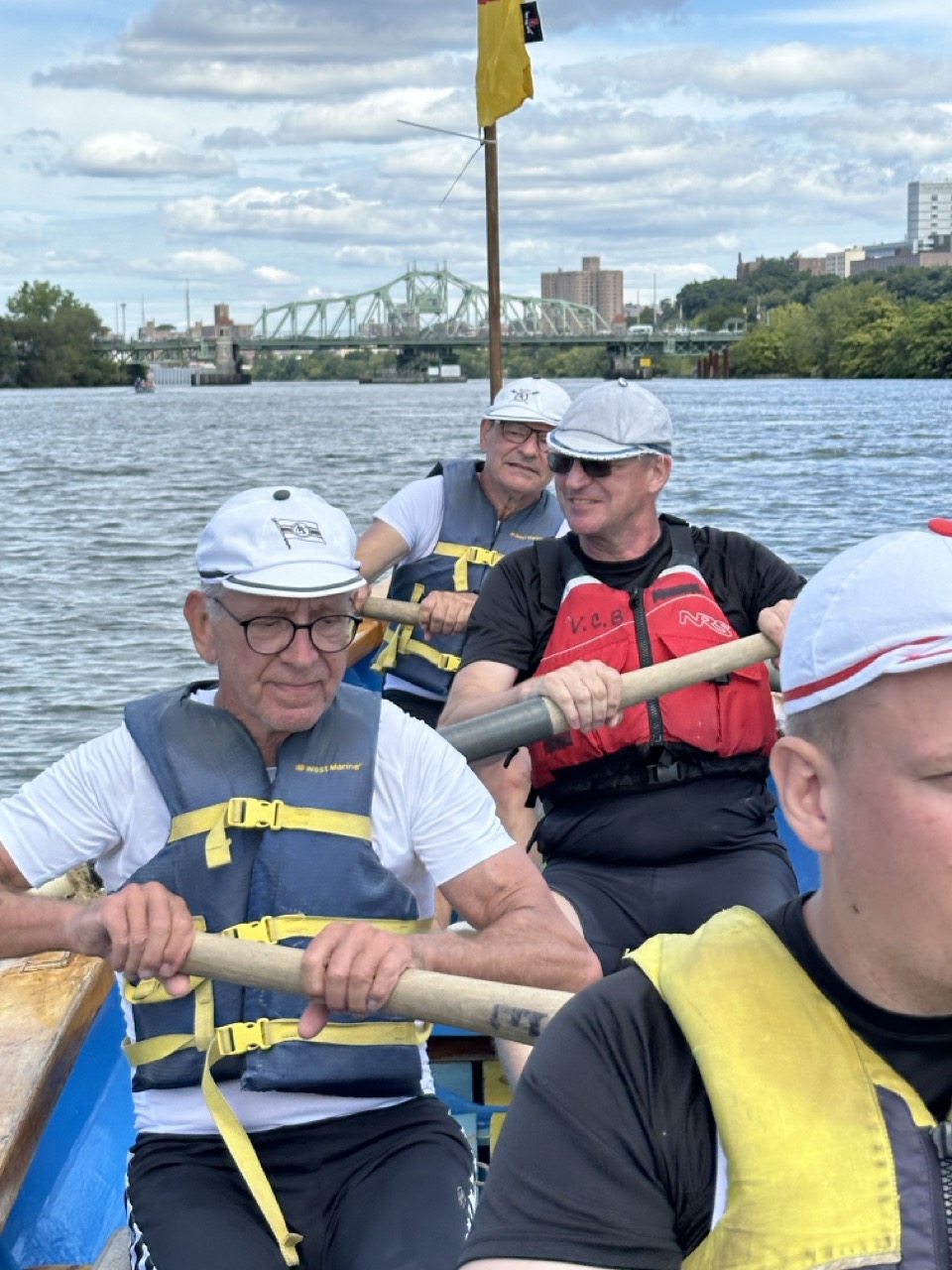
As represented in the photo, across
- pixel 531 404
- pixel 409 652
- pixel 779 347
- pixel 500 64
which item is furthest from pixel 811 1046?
pixel 779 347

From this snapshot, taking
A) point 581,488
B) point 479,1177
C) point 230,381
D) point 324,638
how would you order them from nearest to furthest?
point 324,638 → point 479,1177 → point 581,488 → point 230,381

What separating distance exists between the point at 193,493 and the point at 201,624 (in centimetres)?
2366

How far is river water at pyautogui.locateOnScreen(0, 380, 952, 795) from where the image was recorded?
1227 centimetres

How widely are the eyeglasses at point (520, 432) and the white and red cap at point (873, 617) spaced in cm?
333

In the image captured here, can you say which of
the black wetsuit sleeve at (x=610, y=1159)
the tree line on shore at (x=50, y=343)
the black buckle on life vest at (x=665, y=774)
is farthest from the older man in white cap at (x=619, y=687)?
the tree line on shore at (x=50, y=343)

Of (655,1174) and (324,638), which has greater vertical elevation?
(324,638)

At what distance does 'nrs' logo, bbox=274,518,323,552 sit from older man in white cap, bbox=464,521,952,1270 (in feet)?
3.98

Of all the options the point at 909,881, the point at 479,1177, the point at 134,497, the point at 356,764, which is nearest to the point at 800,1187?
the point at 909,881

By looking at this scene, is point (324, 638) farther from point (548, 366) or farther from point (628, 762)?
point (548, 366)

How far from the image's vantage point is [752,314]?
10288 centimetres

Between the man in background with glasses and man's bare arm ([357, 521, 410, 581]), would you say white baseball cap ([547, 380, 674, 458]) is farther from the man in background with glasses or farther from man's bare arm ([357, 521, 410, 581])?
man's bare arm ([357, 521, 410, 581])

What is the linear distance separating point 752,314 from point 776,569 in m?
103

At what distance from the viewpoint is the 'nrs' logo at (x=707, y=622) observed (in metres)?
3.29

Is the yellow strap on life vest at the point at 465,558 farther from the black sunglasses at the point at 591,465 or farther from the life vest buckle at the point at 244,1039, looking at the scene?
the life vest buckle at the point at 244,1039
